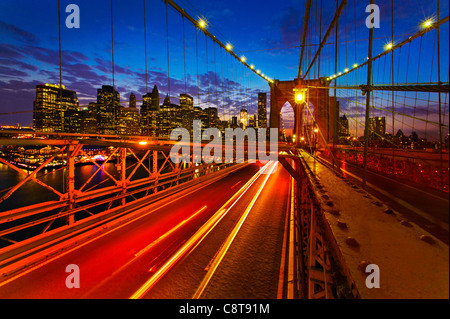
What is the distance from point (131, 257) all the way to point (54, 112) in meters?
9.95

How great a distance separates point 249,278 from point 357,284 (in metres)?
5.15

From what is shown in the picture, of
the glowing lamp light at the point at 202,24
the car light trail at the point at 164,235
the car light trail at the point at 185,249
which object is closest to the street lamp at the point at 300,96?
the car light trail at the point at 185,249

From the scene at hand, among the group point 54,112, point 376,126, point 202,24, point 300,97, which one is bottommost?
point 376,126

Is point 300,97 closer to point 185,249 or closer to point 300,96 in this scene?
point 300,96

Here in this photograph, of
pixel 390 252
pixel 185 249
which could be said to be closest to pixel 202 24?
pixel 185 249

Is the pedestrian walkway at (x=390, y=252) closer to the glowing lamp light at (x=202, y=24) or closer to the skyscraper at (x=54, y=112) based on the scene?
the skyscraper at (x=54, y=112)

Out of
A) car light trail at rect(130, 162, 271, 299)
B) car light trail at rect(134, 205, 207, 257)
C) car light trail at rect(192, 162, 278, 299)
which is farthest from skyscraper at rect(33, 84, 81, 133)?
car light trail at rect(192, 162, 278, 299)

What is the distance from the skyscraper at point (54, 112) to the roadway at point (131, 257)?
5.33 metres

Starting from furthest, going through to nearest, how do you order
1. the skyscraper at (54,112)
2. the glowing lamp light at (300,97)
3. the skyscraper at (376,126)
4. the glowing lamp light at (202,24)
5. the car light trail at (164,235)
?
the glowing lamp light at (202,24) → the glowing lamp light at (300,97) → the skyscraper at (54,112) → the car light trail at (164,235) → the skyscraper at (376,126)

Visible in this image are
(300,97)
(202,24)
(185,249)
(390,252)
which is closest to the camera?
(390,252)

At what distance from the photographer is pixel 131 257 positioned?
21.0ft

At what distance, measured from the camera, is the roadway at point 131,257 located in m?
4.95

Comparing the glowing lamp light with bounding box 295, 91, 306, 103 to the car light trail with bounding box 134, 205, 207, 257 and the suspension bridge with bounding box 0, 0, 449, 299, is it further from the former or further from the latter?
the car light trail with bounding box 134, 205, 207, 257
